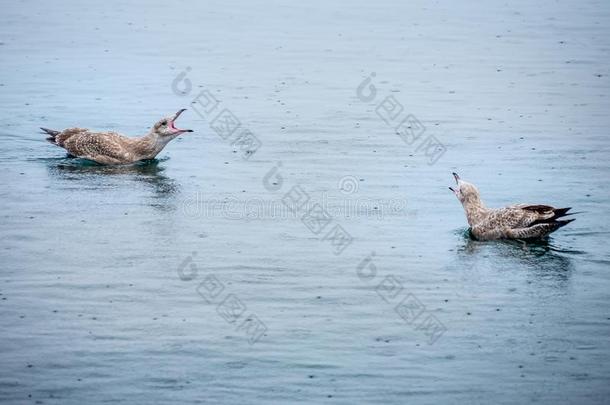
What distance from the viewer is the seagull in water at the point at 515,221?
1684 centimetres

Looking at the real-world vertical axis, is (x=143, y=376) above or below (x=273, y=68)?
below

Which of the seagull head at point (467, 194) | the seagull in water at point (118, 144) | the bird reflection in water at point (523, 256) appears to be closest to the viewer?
the bird reflection in water at point (523, 256)

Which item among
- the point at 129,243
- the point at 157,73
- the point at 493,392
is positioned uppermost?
the point at 157,73

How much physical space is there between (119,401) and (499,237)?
290 inches

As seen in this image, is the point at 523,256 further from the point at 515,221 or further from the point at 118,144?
the point at 118,144

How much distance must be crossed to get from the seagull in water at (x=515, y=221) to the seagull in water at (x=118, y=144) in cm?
625

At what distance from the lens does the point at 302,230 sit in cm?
1767

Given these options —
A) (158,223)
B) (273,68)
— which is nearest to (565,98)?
(273,68)

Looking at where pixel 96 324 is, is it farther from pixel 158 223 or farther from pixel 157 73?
pixel 157 73

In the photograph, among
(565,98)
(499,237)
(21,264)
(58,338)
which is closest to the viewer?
(58,338)

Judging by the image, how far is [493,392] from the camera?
1243 centimetres

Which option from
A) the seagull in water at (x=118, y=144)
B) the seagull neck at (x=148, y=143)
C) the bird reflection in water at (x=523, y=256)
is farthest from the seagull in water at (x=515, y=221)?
the seagull neck at (x=148, y=143)

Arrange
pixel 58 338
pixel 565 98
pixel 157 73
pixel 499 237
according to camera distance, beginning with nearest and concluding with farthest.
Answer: pixel 58 338
pixel 499 237
pixel 565 98
pixel 157 73

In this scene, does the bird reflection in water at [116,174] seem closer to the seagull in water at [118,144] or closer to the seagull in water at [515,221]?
the seagull in water at [118,144]
